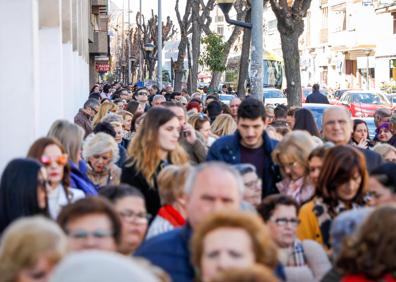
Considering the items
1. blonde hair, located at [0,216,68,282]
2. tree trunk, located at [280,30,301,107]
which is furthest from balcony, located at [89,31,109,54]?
blonde hair, located at [0,216,68,282]

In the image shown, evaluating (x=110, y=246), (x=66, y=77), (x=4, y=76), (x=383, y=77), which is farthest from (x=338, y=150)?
(x=383, y=77)

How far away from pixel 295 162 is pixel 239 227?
4.36 meters

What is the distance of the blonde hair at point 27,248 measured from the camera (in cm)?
430

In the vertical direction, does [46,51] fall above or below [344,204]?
above

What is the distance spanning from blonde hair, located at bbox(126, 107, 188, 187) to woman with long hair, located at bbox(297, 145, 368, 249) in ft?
5.84

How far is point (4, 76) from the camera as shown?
12969mm

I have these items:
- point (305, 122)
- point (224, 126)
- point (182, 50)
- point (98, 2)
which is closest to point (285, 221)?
point (305, 122)

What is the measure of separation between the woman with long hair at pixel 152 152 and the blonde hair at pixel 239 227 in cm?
391

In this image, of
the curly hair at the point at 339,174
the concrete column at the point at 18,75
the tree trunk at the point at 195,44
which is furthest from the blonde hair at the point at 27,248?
the tree trunk at the point at 195,44

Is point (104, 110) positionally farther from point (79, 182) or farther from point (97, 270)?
point (97, 270)

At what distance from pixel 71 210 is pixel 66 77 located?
1546 centimetres

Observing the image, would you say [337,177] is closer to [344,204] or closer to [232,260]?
[344,204]

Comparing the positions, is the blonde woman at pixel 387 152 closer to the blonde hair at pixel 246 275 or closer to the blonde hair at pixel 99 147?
the blonde hair at pixel 99 147

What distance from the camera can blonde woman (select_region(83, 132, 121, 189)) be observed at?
10078 millimetres
